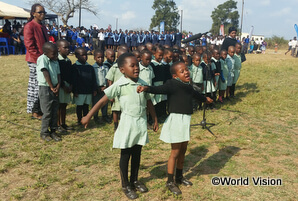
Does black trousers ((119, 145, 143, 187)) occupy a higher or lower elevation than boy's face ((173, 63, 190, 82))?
lower

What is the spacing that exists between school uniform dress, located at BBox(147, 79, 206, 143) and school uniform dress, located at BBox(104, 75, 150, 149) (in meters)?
0.34

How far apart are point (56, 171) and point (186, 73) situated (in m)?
2.38

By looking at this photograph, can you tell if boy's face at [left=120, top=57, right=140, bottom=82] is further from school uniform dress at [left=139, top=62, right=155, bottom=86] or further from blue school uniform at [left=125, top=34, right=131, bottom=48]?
blue school uniform at [left=125, top=34, right=131, bottom=48]

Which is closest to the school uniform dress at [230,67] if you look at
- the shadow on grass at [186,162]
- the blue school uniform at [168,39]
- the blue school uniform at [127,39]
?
the shadow on grass at [186,162]

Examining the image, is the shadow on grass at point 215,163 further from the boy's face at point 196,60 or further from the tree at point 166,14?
the tree at point 166,14

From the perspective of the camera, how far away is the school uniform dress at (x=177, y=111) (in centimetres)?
325

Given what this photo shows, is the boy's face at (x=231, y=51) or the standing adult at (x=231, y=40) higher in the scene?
the standing adult at (x=231, y=40)

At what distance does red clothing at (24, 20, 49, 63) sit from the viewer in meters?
5.36

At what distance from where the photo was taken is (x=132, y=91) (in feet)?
10.2

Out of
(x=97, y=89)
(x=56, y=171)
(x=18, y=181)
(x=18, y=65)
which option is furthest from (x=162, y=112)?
(x=18, y=65)

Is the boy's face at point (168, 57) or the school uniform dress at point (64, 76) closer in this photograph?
the school uniform dress at point (64, 76)

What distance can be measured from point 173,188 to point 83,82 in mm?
3300

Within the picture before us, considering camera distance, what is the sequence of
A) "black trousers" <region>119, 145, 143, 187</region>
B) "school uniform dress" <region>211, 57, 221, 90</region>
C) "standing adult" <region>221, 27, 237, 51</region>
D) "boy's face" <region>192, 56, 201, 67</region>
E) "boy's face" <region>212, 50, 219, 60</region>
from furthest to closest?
"standing adult" <region>221, 27, 237, 51</region> < "boy's face" <region>212, 50, 219, 60</region> < "school uniform dress" <region>211, 57, 221, 90</region> < "boy's face" <region>192, 56, 201, 67</region> < "black trousers" <region>119, 145, 143, 187</region>

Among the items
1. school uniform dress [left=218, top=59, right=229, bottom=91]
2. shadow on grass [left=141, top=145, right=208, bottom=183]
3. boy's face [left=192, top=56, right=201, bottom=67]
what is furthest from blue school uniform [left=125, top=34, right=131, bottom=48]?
shadow on grass [left=141, top=145, right=208, bottom=183]
